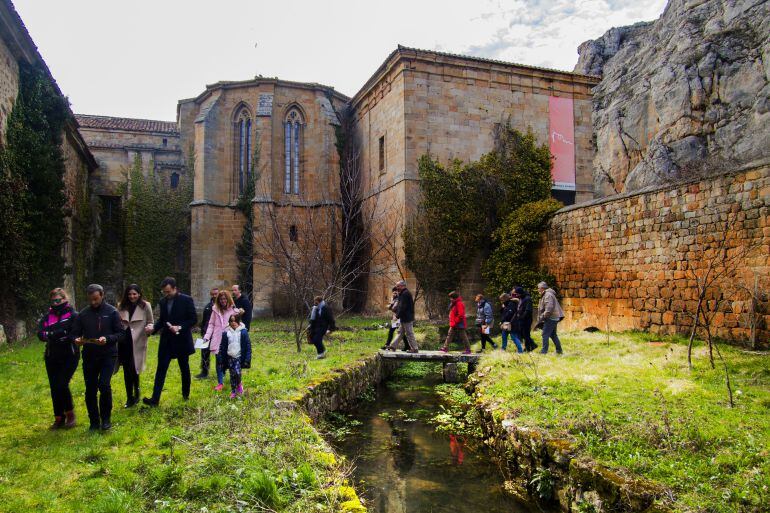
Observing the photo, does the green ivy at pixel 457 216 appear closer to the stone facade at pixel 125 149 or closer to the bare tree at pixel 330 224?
the bare tree at pixel 330 224

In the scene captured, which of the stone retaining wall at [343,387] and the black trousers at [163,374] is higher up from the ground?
the black trousers at [163,374]

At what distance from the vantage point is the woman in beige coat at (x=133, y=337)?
6.59m

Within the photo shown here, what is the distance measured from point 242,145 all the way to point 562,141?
49.1ft

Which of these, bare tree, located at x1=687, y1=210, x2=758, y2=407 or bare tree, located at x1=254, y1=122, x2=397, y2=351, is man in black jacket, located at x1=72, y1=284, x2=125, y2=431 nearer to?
bare tree, located at x1=687, y1=210, x2=758, y2=407

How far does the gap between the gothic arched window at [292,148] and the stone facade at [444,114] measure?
4.28m

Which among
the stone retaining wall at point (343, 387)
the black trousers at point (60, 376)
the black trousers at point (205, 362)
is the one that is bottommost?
the stone retaining wall at point (343, 387)

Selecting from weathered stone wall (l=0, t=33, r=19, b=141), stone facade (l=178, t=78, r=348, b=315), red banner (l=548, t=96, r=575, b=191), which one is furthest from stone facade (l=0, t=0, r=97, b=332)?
red banner (l=548, t=96, r=575, b=191)

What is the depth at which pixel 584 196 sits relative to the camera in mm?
21641

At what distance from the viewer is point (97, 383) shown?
5.72 m

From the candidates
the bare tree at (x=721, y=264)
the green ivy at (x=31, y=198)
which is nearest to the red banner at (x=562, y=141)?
the bare tree at (x=721, y=264)

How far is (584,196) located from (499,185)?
4.76m

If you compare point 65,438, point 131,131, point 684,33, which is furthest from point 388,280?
point 684,33

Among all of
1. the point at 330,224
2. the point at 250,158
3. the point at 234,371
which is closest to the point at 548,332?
the point at 234,371

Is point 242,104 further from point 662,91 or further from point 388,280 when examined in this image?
point 662,91
